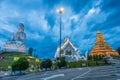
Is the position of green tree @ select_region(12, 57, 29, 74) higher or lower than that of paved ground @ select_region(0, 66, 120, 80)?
higher

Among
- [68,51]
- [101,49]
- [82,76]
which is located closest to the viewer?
[82,76]

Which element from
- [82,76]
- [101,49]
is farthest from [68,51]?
[82,76]

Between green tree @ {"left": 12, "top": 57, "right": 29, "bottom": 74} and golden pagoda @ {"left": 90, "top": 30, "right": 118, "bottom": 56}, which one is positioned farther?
golden pagoda @ {"left": 90, "top": 30, "right": 118, "bottom": 56}

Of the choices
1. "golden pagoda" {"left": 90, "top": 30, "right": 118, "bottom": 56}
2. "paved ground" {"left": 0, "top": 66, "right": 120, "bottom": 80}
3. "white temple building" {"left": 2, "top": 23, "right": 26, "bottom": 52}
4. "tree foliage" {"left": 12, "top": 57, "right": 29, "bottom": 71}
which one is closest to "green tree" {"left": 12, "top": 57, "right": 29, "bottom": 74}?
"tree foliage" {"left": 12, "top": 57, "right": 29, "bottom": 71}

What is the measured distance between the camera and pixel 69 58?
307 feet

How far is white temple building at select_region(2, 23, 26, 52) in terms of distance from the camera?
138 metres

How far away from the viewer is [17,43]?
144250 mm

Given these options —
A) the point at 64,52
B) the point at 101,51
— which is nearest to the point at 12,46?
the point at 64,52

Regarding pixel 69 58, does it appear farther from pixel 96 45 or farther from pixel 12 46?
pixel 12 46

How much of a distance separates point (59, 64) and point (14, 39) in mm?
111859

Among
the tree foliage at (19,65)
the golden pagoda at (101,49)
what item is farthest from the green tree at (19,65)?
the golden pagoda at (101,49)

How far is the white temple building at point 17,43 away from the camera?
454 feet

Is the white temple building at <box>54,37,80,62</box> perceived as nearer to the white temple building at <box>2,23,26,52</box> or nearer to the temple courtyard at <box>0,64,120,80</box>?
the white temple building at <box>2,23,26,52</box>

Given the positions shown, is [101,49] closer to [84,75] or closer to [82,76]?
[84,75]
